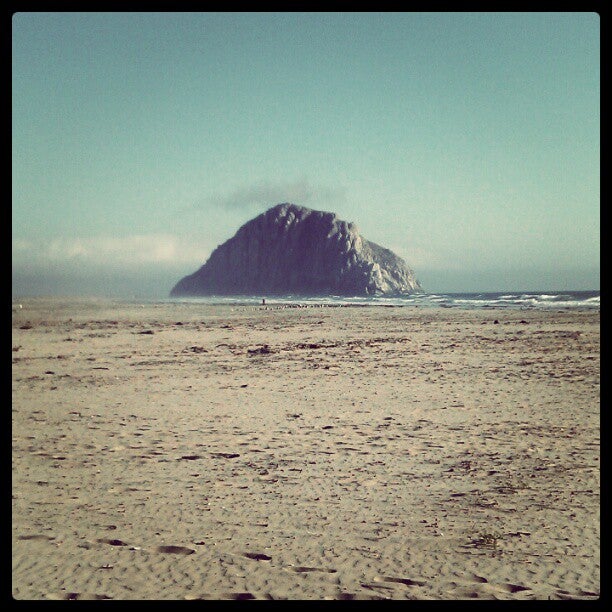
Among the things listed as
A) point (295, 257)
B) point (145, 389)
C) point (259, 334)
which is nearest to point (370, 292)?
point (295, 257)

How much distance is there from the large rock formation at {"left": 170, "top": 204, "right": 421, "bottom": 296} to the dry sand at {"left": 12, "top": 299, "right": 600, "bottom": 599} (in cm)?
14365

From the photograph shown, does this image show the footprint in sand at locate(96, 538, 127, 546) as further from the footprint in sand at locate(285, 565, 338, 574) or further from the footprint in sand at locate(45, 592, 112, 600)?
the footprint in sand at locate(285, 565, 338, 574)

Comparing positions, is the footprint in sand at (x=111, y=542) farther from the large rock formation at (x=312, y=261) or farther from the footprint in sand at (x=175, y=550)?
the large rock formation at (x=312, y=261)

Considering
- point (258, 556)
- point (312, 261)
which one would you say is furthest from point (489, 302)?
point (312, 261)

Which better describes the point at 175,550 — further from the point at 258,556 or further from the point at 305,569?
the point at 305,569

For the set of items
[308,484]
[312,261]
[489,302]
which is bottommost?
[308,484]

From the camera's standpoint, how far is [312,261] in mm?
178375

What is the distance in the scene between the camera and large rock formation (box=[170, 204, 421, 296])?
541ft

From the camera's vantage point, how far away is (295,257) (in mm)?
184375

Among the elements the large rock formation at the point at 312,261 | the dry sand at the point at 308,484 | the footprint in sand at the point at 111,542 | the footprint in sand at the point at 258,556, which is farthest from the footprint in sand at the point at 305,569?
the large rock formation at the point at 312,261

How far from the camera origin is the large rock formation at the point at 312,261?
541ft

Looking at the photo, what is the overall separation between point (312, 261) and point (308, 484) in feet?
568

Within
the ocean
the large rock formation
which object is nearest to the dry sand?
the ocean
